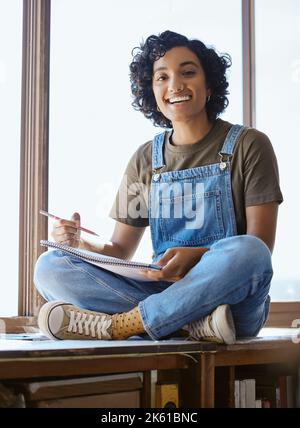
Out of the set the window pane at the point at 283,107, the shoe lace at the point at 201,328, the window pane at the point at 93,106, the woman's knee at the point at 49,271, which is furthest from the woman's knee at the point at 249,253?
the window pane at the point at 283,107

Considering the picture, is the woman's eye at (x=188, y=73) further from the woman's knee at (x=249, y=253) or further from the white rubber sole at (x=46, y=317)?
the white rubber sole at (x=46, y=317)

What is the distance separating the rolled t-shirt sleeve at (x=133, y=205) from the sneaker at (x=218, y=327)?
475 mm

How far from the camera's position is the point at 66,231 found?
1565 mm

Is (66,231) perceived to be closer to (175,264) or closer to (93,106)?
(175,264)

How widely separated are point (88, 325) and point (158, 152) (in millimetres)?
551

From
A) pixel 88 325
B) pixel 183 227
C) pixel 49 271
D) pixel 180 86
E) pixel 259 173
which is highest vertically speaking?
pixel 180 86

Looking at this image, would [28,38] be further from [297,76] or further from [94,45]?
[297,76]

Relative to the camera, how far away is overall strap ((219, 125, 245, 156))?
163cm

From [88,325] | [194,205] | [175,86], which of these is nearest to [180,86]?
[175,86]

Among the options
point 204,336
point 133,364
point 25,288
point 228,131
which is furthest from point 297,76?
point 133,364

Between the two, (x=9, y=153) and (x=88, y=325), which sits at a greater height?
(x=9, y=153)

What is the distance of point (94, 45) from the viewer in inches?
83.5

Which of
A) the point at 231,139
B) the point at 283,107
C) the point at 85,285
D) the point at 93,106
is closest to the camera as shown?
the point at 85,285

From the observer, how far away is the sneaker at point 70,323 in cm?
140
